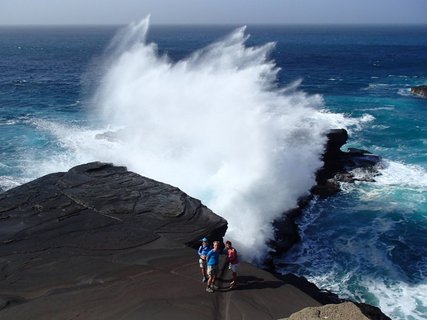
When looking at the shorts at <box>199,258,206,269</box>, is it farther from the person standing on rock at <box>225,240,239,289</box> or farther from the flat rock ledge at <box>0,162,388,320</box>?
the person standing on rock at <box>225,240,239,289</box>

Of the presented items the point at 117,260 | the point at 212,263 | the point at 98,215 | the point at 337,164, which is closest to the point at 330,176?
the point at 337,164

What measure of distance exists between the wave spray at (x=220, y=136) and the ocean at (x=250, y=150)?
0.27 ft

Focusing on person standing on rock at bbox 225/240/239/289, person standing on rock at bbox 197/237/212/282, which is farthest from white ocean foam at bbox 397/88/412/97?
person standing on rock at bbox 197/237/212/282

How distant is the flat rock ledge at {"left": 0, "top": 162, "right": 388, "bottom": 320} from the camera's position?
10789 mm

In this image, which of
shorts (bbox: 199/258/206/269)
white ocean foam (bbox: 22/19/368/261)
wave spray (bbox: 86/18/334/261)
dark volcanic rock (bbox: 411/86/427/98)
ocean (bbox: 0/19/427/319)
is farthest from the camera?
dark volcanic rock (bbox: 411/86/427/98)

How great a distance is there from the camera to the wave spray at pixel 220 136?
20.9 meters

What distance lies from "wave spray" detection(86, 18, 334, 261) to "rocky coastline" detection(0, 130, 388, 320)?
3.79m

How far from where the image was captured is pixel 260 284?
1205cm

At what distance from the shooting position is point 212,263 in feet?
37.2

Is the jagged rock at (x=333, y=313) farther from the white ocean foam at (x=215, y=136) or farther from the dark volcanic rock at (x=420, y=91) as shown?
the dark volcanic rock at (x=420, y=91)

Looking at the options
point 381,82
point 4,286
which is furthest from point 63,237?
point 381,82

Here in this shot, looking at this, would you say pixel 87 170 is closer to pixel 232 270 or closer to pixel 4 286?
pixel 4 286

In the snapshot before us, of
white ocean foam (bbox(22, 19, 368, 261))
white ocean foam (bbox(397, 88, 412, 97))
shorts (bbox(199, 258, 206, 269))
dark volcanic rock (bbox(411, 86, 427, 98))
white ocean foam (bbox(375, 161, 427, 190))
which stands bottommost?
white ocean foam (bbox(397, 88, 412, 97))

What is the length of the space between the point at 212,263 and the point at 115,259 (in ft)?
10.4
